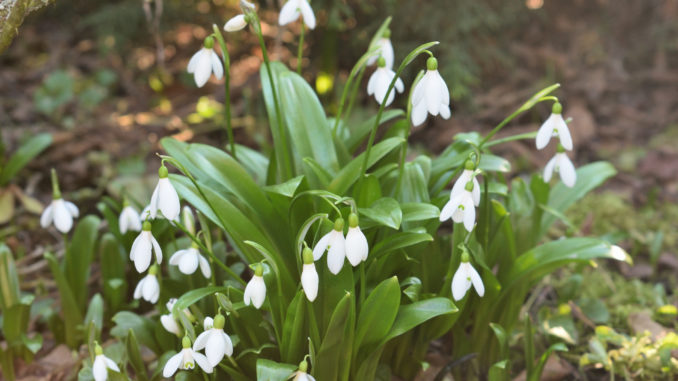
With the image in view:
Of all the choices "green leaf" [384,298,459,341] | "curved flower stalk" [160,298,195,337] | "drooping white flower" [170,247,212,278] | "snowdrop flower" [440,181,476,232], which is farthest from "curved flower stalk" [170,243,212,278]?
"snowdrop flower" [440,181,476,232]

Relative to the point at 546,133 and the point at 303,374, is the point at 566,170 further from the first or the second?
the point at 303,374

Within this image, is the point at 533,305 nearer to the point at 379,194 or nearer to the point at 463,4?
the point at 379,194

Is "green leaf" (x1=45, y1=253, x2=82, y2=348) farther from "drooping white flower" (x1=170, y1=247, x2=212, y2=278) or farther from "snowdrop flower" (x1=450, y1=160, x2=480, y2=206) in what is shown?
"snowdrop flower" (x1=450, y1=160, x2=480, y2=206)

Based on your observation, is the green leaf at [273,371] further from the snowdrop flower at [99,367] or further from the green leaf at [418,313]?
the snowdrop flower at [99,367]

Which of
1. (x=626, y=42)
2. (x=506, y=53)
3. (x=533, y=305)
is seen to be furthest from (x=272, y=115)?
(x=626, y=42)

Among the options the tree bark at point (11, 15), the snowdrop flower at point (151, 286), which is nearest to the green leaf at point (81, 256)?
the snowdrop flower at point (151, 286)

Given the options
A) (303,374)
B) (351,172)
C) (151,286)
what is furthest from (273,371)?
(351,172)
